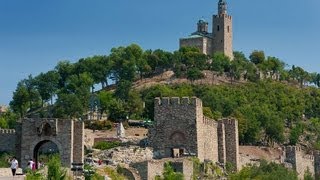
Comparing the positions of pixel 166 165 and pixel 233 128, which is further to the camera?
pixel 233 128

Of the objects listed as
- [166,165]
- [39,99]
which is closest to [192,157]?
[166,165]

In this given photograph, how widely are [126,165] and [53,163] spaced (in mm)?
6224

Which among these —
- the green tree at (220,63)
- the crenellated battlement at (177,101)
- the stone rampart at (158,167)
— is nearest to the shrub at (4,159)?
the stone rampart at (158,167)

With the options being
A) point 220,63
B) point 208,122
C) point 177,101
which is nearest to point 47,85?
point 220,63

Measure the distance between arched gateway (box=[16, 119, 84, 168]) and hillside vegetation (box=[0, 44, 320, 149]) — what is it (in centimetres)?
2866

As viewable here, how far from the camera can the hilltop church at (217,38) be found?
10538 cm

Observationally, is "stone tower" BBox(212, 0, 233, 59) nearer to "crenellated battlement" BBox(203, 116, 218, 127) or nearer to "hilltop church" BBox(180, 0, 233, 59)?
"hilltop church" BBox(180, 0, 233, 59)

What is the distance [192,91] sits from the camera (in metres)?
84.1


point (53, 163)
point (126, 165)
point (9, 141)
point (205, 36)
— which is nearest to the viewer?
point (53, 163)

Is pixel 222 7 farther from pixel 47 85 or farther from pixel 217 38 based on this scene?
pixel 47 85

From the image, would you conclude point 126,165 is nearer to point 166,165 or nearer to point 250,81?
point 166,165

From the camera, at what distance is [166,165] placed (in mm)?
35281

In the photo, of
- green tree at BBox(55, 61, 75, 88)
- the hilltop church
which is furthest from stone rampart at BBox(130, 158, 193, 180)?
the hilltop church

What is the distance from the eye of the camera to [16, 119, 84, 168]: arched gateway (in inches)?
1433
